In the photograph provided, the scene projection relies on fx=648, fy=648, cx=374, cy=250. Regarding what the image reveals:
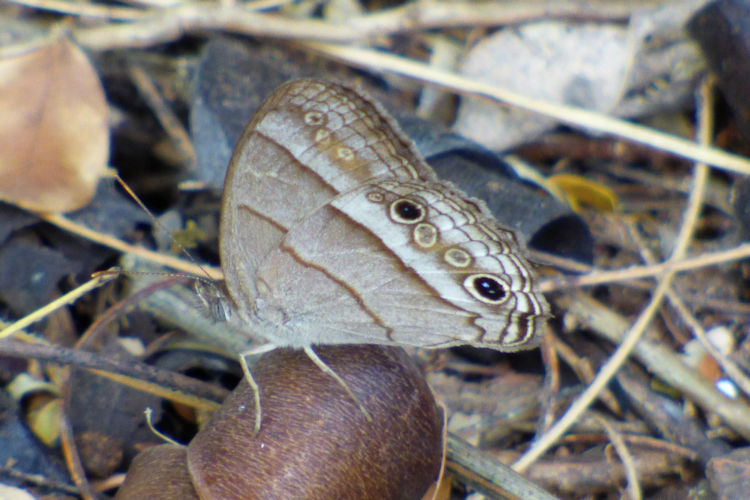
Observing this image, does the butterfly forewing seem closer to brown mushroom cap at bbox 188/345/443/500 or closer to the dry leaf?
brown mushroom cap at bbox 188/345/443/500

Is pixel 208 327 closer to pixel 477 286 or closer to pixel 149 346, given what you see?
pixel 149 346

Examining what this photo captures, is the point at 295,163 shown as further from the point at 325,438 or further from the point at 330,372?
the point at 325,438

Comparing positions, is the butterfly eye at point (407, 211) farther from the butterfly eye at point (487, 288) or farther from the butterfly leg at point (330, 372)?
the butterfly leg at point (330, 372)

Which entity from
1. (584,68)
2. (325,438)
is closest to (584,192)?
(584,68)

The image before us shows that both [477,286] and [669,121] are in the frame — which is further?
[669,121]

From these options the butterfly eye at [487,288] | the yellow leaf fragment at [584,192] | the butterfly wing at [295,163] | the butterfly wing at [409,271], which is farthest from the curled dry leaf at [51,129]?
the yellow leaf fragment at [584,192]

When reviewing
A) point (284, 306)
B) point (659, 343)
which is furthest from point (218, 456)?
point (659, 343)
